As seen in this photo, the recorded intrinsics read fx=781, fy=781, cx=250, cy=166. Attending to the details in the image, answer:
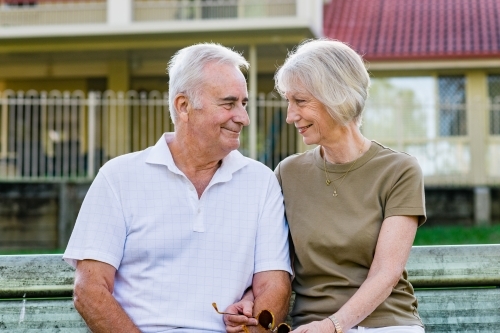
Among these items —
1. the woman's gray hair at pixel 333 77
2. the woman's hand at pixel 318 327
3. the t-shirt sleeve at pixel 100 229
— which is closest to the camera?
the woman's hand at pixel 318 327

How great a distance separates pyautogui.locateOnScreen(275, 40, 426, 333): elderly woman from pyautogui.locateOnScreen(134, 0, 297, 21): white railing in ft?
37.0

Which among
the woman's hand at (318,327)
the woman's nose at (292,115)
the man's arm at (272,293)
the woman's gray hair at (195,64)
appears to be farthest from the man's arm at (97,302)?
the woman's nose at (292,115)

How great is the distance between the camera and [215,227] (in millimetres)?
3145

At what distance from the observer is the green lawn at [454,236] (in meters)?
10.3

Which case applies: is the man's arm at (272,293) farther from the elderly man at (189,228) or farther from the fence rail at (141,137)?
the fence rail at (141,137)

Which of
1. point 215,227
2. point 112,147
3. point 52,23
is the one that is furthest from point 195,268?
point 52,23

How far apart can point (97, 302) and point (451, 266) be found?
1490 millimetres

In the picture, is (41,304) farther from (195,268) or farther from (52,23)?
(52,23)

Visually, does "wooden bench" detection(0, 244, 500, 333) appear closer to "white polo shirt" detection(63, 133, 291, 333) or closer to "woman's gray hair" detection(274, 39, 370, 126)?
"white polo shirt" detection(63, 133, 291, 333)

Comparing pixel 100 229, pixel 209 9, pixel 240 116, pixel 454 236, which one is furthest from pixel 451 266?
pixel 209 9

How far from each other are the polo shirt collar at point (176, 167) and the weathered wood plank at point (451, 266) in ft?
2.74

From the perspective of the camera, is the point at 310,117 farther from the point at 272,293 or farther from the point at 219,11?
the point at 219,11

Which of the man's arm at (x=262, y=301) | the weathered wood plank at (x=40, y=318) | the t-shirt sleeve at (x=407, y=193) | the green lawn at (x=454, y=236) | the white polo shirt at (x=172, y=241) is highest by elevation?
the t-shirt sleeve at (x=407, y=193)

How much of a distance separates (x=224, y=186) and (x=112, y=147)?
36.3 feet
